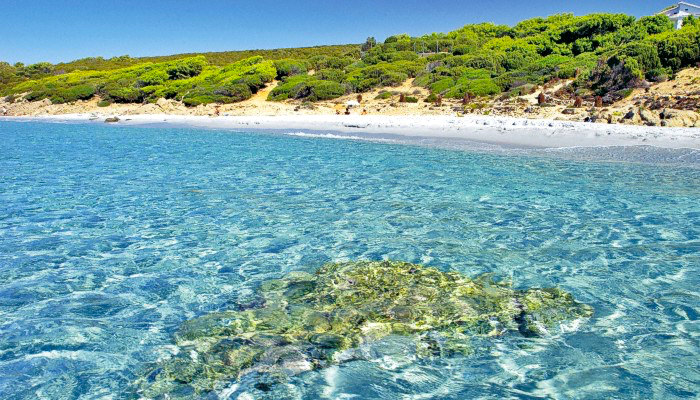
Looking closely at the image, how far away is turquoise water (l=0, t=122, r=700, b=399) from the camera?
3832 mm

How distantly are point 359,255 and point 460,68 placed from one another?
1232 inches

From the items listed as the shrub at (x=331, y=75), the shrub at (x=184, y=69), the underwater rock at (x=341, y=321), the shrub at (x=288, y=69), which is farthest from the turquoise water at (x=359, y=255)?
the shrub at (x=184, y=69)

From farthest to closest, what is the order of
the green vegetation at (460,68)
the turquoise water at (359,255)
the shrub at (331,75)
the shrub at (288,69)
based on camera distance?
the shrub at (288,69) < the shrub at (331,75) < the green vegetation at (460,68) < the turquoise water at (359,255)

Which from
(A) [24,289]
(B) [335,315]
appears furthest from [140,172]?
(B) [335,315]

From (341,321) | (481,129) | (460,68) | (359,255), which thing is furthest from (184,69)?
(341,321)

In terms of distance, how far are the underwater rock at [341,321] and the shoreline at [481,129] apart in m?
13.5

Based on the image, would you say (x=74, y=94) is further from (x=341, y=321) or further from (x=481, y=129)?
(x=341, y=321)

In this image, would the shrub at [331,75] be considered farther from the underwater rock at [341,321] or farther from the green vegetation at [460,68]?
the underwater rock at [341,321]

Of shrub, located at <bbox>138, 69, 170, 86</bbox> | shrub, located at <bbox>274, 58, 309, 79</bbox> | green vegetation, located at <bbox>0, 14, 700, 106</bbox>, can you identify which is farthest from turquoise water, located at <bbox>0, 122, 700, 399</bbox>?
shrub, located at <bbox>138, 69, 170, 86</bbox>

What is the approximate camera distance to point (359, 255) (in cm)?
664

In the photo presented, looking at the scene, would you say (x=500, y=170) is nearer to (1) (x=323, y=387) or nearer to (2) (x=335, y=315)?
(2) (x=335, y=315)

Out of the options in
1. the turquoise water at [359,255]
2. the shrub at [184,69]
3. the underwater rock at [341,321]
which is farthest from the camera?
the shrub at [184,69]

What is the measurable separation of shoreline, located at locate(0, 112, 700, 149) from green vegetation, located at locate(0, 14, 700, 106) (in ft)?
19.4

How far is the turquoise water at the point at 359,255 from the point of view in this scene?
3832mm
